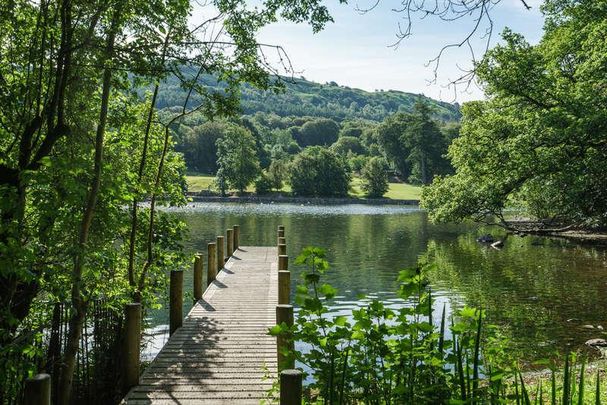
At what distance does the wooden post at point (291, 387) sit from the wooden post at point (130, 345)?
4.14m

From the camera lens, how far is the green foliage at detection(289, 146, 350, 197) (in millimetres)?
100250

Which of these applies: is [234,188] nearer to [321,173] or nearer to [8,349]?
[321,173]

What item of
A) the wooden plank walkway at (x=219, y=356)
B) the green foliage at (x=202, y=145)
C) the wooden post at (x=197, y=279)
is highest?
the green foliage at (x=202, y=145)

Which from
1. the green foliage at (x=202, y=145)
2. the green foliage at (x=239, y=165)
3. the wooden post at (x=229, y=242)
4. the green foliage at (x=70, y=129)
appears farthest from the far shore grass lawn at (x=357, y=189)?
→ the green foliage at (x=70, y=129)

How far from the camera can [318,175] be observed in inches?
3981

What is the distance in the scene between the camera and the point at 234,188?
3917 inches

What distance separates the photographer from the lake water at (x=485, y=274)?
1683 centimetres

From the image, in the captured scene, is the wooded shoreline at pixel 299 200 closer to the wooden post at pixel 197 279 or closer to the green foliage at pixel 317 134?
the wooden post at pixel 197 279

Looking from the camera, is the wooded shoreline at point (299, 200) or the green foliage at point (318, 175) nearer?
the wooded shoreline at point (299, 200)

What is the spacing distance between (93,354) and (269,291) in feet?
24.5

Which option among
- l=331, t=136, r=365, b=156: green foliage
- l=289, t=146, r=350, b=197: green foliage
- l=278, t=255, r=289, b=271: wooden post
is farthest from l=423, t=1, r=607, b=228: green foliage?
l=331, t=136, r=365, b=156: green foliage

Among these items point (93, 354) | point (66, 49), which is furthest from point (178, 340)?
point (66, 49)

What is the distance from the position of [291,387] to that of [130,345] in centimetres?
435

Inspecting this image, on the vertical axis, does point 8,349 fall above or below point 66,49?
below
